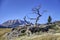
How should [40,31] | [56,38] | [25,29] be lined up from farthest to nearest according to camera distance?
[25,29], [40,31], [56,38]

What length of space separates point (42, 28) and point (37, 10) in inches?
328

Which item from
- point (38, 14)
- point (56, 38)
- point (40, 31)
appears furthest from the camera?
point (38, 14)

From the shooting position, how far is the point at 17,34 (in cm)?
3847

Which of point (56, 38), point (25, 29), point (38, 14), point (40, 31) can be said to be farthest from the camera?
point (38, 14)

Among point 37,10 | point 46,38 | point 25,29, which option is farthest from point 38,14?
point 46,38

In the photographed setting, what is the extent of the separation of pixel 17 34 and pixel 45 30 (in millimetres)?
6969

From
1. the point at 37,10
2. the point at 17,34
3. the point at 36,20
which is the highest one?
the point at 37,10

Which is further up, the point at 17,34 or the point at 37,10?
the point at 37,10

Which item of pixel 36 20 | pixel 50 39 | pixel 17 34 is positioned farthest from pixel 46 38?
pixel 36 20

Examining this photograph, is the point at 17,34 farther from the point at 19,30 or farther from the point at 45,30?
the point at 45,30

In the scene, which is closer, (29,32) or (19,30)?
(29,32)

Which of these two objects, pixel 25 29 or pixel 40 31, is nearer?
pixel 40 31

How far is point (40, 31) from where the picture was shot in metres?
37.3

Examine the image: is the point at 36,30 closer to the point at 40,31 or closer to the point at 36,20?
the point at 40,31
